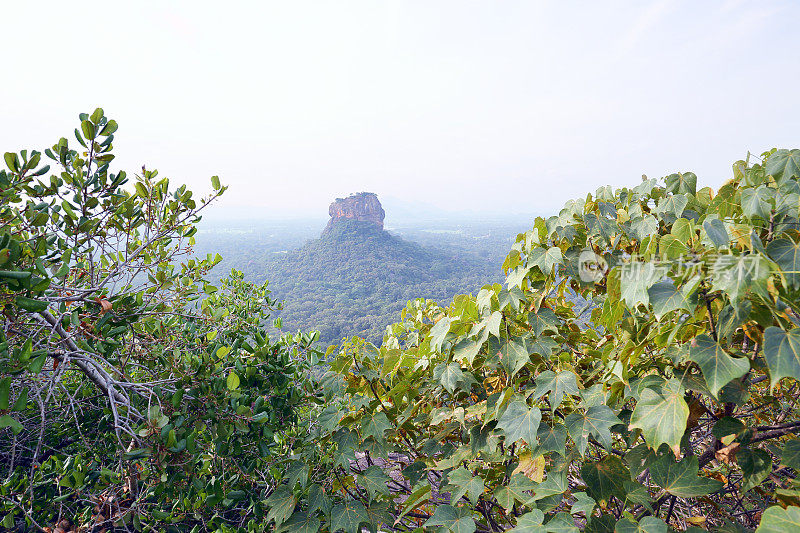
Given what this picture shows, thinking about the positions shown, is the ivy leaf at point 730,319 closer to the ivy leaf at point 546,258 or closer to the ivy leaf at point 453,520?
the ivy leaf at point 546,258

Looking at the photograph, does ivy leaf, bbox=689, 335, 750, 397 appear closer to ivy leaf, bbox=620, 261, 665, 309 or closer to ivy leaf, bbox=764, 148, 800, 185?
ivy leaf, bbox=620, 261, 665, 309

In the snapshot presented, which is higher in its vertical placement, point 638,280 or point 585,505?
point 638,280

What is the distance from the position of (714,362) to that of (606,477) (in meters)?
0.67

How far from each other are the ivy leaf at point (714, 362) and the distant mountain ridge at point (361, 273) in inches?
1680

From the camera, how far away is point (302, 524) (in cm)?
157

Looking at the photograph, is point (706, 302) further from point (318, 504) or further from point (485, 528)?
point (318, 504)

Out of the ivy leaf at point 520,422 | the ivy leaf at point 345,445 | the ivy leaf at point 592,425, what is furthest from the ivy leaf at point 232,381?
the ivy leaf at point 592,425

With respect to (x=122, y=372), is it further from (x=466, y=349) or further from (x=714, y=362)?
(x=714, y=362)

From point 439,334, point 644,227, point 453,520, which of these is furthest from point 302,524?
point 644,227

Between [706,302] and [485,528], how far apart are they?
1309 mm

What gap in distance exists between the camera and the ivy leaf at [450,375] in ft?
5.21

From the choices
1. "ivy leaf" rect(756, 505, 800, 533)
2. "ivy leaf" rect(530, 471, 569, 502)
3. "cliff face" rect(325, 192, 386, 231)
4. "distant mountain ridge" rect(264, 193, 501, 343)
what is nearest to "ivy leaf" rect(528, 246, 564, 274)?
"ivy leaf" rect(530, 471, 569, 502)

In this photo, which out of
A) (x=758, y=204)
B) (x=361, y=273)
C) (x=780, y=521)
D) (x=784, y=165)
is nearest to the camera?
(x=780, y=521)

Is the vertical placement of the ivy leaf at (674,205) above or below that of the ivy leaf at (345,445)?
above
